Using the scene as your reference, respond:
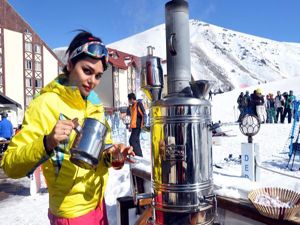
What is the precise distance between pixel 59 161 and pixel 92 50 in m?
0.60

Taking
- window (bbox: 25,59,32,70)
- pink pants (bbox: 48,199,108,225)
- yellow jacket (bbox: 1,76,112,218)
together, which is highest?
window (bbox: 25,59,32,70)

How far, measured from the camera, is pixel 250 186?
2.11 metres

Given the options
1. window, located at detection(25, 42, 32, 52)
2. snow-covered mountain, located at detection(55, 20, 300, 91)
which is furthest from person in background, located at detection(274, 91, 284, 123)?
snow-covered mountain, located at detection(55, 20, 300, 91)

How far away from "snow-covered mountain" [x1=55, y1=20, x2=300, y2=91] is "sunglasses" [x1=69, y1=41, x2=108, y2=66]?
72.6 metres

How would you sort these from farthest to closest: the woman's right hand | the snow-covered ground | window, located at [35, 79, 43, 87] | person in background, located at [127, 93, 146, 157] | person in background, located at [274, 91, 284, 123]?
window, located at [35, 79, 43, 87] → person in background, located at [274, 91, 284, 123] → person in background, located at [127, 93, 146, 157] → the snow-covered ground → the woman's right hand

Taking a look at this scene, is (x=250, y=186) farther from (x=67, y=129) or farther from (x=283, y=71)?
(x=283, y=71)

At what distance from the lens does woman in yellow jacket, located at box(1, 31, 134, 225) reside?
121cm

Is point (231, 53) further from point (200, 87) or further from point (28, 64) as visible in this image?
point (200, 87)

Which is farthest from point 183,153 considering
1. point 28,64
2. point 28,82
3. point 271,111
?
point 28,64

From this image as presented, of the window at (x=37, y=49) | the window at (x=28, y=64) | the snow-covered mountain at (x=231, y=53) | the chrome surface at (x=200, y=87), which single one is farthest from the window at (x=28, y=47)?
the snow-covered mountain at (x=231, y=53)

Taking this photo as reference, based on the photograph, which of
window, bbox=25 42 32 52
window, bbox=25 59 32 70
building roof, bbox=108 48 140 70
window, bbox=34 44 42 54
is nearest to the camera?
window, bbox=25 59 32 70

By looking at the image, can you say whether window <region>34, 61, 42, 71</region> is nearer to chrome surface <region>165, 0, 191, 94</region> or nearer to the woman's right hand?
chrome surface <region>165, 0, 191, 94</region>

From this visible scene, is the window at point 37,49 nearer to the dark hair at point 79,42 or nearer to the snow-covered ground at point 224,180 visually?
the snow-covered ground at point 224,180

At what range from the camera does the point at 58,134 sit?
1104 mm
